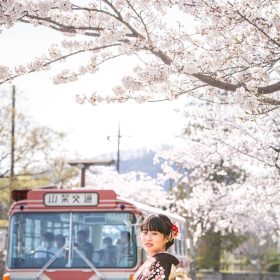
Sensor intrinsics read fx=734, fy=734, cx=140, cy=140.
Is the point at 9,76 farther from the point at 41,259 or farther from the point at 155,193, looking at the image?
the point at 155,193

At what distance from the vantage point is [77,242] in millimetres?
11977

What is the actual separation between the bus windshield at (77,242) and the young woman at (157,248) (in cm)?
723

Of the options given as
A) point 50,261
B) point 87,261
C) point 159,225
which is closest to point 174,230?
point 159,225

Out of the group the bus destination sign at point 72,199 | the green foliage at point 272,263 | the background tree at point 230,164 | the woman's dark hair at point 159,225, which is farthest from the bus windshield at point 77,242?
the green foliage at point 272,263

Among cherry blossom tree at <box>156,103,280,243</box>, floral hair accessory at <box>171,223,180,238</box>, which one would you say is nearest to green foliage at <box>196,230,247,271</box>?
cherry blossom tree at <box>156,103,280,243</box>

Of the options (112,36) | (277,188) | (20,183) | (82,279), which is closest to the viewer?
(112,36)

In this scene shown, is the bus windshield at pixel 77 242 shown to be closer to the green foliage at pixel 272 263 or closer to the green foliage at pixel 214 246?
the green foliage at pixel 214 246

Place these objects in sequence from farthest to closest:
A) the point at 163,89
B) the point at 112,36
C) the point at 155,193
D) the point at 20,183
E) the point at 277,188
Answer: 1. the point at 155,193
2. the point at 20,183
3. the point at 277,188
4. the point at 163,89
5. the point at 112,36

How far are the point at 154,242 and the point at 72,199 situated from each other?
771 cm

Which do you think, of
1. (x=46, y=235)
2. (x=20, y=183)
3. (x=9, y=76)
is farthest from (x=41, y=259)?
(x=20, y=183)

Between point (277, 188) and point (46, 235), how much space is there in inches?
398

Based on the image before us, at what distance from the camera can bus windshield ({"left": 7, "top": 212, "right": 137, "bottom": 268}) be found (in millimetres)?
11930

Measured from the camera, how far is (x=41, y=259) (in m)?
12.1

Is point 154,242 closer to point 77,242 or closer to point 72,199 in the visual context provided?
point 77,242
